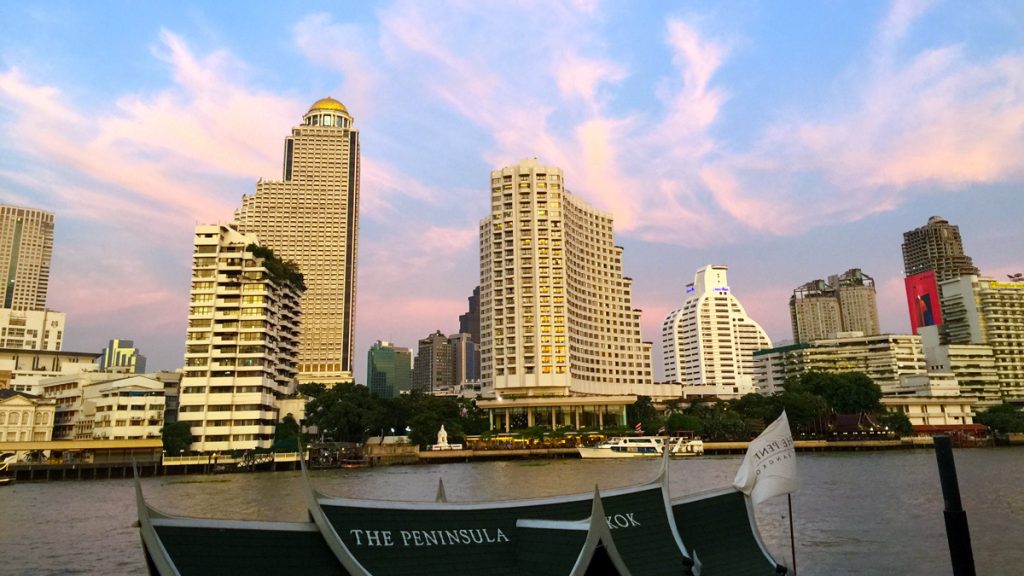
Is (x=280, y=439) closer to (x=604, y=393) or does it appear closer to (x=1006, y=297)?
(x=604, y=393)

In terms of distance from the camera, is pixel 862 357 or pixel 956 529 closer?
pixel 956 529

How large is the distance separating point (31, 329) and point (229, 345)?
335 ft

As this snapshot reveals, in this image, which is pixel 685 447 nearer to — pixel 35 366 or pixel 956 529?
pixel 956 529

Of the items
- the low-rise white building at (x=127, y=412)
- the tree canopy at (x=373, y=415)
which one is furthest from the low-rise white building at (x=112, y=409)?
the tree canopy at (x=373, y=415)

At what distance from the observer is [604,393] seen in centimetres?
15338

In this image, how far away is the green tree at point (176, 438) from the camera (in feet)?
267

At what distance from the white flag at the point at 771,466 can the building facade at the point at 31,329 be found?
178 meters

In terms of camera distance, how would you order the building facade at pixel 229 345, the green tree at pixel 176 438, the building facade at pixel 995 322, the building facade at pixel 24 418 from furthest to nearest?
1. the building facade at pixel 995 322
2. the building facade at pixel 24 418
3. the building facade at pixel 229 345
4. the green tree at pixel 176 438

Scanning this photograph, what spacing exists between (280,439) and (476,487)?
46.1 metres

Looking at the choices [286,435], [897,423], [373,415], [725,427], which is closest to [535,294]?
[725,427]

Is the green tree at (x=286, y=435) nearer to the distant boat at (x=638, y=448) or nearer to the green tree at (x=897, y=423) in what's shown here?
the distant boat at (x=638, y=448)

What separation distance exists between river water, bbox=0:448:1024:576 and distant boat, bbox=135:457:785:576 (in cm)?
427

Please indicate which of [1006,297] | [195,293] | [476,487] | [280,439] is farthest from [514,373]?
[1006,297]

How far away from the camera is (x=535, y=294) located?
458ft
